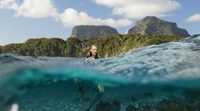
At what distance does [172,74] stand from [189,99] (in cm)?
356

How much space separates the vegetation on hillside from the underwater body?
134m

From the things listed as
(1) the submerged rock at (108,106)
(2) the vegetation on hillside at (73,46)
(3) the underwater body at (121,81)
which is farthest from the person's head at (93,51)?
(2) the vegetation on hillside at (73,46)

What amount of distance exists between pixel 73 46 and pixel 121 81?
149782 mm

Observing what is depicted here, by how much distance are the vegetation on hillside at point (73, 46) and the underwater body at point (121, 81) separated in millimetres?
133950

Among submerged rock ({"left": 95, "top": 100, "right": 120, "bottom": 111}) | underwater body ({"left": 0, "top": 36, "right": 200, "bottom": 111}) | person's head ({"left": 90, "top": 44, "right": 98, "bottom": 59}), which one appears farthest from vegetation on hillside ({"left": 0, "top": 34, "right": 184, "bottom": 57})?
person's head ({"left": 90, "top": 44, "right": 98, "bottom": 59})

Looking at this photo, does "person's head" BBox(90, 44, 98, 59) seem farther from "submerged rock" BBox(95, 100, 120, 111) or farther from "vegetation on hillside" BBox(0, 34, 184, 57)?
"vegetation on hillside" BBox(0, 34, 184, 57)

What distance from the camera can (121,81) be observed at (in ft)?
57.5

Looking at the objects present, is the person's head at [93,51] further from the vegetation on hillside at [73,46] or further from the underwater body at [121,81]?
the vegetation on hillside at [73,46]

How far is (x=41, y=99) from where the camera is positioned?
60.3ft

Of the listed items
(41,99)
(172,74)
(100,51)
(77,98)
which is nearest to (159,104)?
(172,74)

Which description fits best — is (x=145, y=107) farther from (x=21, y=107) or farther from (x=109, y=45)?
(x=109, y=45)

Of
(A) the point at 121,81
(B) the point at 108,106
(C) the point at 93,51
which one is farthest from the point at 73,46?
(C) the point at 93,51

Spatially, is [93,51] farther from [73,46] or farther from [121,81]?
[73,46]

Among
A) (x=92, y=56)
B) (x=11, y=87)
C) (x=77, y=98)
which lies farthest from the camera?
(x=77, y=98)
